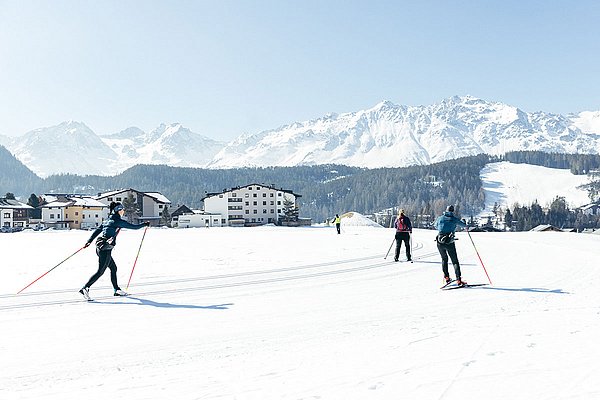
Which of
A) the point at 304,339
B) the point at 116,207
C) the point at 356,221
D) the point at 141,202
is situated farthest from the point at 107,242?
the point at 141,202

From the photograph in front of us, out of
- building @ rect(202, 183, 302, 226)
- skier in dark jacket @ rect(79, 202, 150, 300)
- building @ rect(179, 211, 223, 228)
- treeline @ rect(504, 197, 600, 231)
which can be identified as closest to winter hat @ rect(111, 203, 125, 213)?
skier in dark jacket @ rect(79, 202, 150, 300)

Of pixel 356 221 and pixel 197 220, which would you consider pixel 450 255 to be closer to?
pixel 356 221

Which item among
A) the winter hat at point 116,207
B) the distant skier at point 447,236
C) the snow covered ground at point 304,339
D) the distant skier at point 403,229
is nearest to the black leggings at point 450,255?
the distant skier at point 447,236

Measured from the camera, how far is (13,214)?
99.6 meters

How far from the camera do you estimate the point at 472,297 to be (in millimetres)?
10602

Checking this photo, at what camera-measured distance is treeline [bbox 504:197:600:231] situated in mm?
150375

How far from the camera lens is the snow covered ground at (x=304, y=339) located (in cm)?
548

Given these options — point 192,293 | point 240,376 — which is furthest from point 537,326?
point 192,293

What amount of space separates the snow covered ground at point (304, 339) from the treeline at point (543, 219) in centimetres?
14933

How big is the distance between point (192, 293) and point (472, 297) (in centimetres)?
664

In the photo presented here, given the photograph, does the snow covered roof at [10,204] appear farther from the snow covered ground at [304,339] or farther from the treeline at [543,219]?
the treeline at [543,219]

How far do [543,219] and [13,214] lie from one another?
152 m

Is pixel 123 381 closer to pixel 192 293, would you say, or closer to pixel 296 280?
pixel 192 293

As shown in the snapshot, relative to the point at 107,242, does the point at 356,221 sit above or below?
below
